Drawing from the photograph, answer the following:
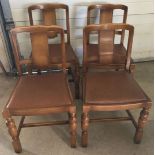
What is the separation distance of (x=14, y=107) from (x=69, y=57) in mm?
757

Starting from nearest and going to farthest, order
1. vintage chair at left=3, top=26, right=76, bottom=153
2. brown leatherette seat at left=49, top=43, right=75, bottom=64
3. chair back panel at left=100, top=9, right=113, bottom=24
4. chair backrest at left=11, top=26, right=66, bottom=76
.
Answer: vintage chair at left=3, top=26, right=76, bottom=153 → chair backrest at left=11, top=26, right=66, bottom=76 → brown leatherette seat at left=49, top=43, right=75, bottom=64 → chair back panel at left=100, top=9, right=113, bottom=24

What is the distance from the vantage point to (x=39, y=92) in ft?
4.93

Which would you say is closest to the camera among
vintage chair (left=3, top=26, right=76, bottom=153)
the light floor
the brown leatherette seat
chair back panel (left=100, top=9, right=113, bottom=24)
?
vintage chair (left=3, top=26, right=76, bottom=153)

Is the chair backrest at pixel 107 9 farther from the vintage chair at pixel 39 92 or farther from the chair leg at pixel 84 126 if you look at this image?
the chair leg at pixel 84 126

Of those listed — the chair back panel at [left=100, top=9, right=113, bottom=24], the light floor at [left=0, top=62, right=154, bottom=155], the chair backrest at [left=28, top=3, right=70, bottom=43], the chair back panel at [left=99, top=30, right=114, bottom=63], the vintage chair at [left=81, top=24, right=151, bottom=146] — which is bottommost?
the light floor at [left=0, top=62, right=154, bottom=155]

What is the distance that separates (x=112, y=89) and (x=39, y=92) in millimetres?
533

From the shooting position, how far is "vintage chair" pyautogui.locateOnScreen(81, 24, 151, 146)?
1411 millimetres

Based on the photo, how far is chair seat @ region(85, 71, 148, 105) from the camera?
4.67 ft

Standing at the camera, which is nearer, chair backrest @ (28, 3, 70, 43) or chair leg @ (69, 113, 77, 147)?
chair leg @ (69, 113, 77, 147)

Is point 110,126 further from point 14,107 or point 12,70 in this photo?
point 12,70

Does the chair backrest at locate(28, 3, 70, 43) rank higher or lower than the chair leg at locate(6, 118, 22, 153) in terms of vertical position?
higher

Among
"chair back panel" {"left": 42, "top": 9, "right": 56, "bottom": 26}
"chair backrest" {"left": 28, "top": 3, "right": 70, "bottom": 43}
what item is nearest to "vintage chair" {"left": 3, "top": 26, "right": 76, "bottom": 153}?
"chair backrest" {"left": 28, "top": 3, "right": 70, "bottom": 43}

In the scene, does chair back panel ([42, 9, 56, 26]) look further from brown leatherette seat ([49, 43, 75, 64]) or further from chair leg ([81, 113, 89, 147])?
chair leg ([81, 113, 89, 147])

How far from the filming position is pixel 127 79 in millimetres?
1625
